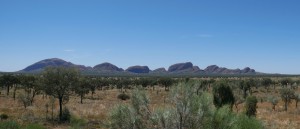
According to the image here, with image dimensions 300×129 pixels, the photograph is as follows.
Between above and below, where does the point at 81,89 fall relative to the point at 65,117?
above

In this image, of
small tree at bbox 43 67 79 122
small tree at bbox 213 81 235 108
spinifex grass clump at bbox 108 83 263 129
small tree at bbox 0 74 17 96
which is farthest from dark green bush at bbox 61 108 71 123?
small tree at bbox 0 74 17 96

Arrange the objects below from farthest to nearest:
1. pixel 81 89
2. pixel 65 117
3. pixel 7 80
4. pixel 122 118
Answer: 1. pixel 7 80
2. pixel 81 89
3. pixel 65 117
4. pixel 122 118

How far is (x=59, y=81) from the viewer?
5659 centimetres

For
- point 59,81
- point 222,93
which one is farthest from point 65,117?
point 222,93

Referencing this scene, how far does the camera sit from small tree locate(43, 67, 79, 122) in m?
56.5

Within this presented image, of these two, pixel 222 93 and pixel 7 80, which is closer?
pixel 222 93

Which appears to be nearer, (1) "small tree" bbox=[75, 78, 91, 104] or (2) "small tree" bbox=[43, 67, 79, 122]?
(2) "small tree" bbox=[43, 67, 79, 122]

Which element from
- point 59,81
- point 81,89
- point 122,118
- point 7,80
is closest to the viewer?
point 122,118

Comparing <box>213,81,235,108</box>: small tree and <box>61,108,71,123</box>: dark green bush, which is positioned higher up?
<box>213,81,235,108</box>: small tree

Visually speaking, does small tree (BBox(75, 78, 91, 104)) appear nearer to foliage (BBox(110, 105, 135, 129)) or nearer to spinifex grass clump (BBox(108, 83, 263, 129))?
foliage (BBox(110, 105, 135, 129))

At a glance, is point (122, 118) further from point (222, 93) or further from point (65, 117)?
point (222, 93)

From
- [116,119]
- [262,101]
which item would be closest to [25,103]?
[116,119]

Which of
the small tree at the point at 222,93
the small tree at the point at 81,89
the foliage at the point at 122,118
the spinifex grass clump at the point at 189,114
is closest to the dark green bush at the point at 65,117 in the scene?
the small tree at the point at 81,89

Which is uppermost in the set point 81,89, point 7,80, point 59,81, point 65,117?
point 7,80
